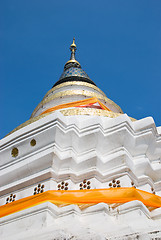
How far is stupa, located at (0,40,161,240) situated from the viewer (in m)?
5.40

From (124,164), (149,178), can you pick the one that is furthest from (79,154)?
(149,178)

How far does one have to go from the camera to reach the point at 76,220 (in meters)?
5.35

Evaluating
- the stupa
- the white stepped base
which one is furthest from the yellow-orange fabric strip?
the white stepped base

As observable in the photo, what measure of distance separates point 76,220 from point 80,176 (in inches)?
60.8

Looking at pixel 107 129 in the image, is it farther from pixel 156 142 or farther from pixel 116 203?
pixel 116 203

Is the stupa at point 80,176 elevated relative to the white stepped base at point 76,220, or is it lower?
elevated

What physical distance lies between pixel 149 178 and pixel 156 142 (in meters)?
0.99

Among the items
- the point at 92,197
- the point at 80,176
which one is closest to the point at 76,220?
the point at 92,197

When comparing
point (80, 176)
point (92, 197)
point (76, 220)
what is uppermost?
point (80, 176)

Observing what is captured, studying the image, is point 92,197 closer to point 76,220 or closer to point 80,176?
point 76,220

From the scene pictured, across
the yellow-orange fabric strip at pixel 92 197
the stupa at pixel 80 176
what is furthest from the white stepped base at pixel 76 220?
the yellow-orange fabric strip at pixel 92 197

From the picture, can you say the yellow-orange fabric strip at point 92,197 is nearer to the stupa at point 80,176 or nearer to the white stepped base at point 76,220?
the stupa at point 80,176

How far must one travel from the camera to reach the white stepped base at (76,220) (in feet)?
16.3

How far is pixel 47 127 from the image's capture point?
23.7 ft
